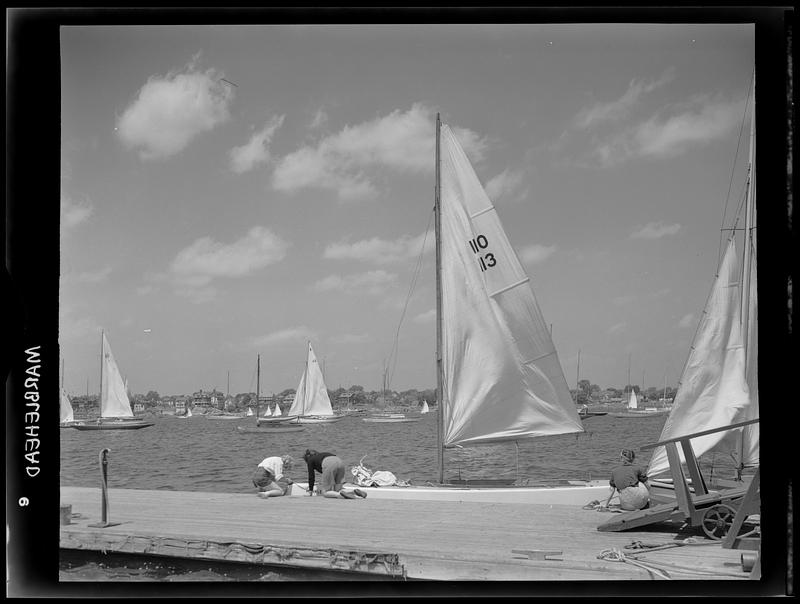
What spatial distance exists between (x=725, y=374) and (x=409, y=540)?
162 inches

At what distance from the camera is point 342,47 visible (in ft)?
21.3

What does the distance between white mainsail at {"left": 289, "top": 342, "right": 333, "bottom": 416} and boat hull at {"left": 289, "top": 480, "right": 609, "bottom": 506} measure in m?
14.0

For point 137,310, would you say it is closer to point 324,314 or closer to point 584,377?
point 324,314

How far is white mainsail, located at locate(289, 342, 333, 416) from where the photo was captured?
24.0 meters

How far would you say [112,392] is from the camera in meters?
15.5

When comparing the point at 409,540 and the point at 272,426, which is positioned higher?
the point at 409,540

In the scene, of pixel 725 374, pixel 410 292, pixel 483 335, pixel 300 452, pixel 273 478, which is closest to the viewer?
pixel 725 374

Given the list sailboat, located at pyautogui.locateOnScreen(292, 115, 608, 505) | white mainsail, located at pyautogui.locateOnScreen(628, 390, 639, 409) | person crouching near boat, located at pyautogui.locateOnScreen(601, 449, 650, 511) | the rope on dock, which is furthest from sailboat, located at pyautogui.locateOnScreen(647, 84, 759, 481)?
the rope on dock

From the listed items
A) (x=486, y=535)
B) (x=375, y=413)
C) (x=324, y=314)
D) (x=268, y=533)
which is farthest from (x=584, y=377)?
(x=375, y=413)

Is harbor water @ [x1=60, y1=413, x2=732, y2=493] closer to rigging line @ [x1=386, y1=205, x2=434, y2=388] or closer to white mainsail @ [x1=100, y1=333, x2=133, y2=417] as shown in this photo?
white mainsail @ [x1=100, y1=333, x2=133, y2=417]

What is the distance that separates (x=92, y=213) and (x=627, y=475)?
535cm

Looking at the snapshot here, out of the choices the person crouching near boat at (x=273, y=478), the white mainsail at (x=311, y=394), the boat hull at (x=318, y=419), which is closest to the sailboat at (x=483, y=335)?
the person crouching near boat at (x=273, y=478)

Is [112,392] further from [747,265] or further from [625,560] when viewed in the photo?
[625,560]

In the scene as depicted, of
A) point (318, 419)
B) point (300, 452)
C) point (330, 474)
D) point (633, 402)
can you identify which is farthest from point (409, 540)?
point (300, 452)
